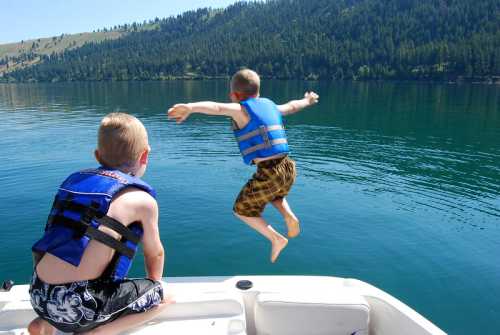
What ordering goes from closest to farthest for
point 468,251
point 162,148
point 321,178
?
1. point 468,251
2. point 321,178
3. point 162,148

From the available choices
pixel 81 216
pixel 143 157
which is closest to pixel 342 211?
pixel 143 157

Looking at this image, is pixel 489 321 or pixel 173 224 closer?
pixel 489 321

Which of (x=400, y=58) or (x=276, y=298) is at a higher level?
(x=400, y=58)

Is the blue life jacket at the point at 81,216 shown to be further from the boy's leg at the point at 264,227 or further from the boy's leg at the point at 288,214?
the boy's leg at the point at 288,214

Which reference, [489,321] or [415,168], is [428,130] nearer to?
[415,168]

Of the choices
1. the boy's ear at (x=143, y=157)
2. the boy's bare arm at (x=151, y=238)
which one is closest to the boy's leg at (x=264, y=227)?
the boy's bare arm at (x=151, y=238)

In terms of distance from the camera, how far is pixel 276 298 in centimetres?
461

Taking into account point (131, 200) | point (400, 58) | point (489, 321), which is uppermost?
point (400, 58)

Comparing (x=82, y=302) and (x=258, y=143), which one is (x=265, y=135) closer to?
(x=258, y=143)

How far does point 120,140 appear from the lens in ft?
10.9

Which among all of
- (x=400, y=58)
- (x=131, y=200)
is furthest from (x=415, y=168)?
(x=400, y=58)

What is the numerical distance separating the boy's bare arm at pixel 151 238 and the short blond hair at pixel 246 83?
8.07 feet

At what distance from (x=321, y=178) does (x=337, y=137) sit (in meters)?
12.7

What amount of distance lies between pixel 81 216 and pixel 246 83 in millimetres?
3010
